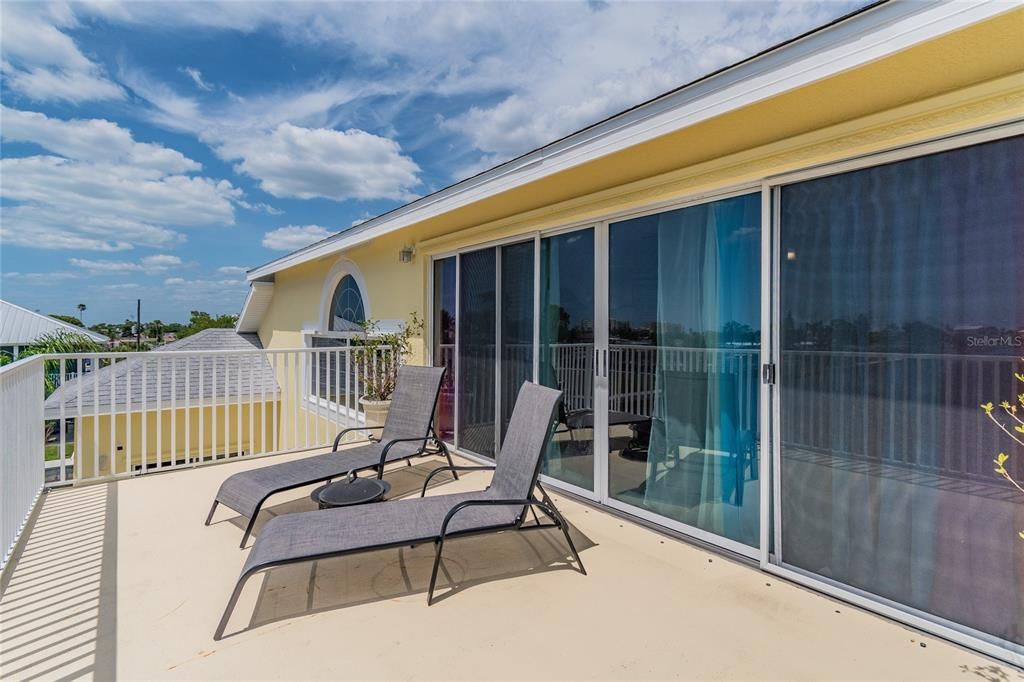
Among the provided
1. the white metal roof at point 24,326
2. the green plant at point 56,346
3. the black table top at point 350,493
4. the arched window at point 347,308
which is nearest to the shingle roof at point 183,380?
the arched window at point 347,308

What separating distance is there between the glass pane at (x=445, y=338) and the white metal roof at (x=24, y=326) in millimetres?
27245

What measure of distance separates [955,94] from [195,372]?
39.6 feet

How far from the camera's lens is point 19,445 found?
3.37m

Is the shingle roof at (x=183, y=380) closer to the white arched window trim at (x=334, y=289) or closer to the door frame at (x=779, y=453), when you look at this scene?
the white arched window trim at (x=334, y=289)

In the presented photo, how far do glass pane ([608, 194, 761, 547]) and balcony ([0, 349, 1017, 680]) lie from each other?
0.36m

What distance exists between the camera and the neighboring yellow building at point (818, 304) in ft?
7.07

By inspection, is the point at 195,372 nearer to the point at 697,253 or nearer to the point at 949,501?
the point at 697,253

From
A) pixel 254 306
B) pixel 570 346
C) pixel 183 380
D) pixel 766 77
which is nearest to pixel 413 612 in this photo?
pixel 570 346

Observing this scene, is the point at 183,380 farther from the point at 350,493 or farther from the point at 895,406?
the point at 895,406

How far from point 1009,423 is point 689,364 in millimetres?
1582

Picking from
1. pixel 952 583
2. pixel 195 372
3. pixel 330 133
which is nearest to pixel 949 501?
pixel 952 583

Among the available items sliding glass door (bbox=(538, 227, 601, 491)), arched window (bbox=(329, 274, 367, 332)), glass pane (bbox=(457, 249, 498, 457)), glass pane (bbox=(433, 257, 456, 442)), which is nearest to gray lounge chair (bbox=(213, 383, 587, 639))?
sliding glass door (bbox=(538, 227, 601, 491))

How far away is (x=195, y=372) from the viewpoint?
1022cm

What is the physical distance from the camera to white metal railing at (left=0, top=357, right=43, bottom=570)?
2850 mm
